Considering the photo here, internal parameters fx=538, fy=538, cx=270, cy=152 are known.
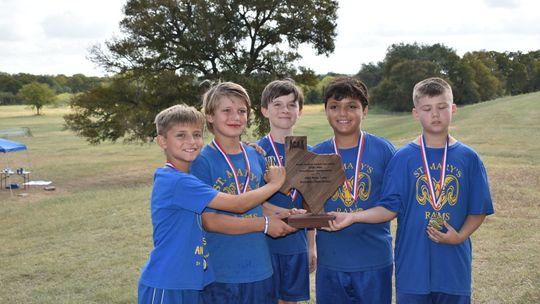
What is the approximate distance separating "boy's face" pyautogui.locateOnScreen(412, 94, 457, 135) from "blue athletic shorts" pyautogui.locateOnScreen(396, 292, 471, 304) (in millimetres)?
1079

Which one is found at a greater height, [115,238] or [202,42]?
[202,42]

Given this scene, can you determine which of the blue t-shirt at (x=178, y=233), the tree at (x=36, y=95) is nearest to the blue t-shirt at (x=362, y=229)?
the blue t-shirt at (x=178, y=233)

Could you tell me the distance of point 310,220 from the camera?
359cm

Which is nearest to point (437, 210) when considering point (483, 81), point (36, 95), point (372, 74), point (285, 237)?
point (285, 237)

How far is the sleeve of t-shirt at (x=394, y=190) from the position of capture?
3609 mm

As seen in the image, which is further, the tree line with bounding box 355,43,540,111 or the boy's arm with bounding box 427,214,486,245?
the tree line with bounding box 355,43,540,111

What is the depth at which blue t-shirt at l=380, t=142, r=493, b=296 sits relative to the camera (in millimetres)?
3521

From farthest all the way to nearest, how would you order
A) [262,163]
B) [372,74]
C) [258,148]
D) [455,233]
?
[372,74] → [258,148] → [262,163] → [455,233]

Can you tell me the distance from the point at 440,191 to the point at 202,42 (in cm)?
2075

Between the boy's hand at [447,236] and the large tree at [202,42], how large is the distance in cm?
1888

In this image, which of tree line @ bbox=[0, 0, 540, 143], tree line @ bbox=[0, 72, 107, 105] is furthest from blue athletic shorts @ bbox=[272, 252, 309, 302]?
tree line @ bbox=[0, 72, 107, 105]

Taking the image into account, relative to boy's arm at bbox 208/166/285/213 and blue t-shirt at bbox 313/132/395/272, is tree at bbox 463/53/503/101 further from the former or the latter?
boy's arm at bbox 208/166/285/213

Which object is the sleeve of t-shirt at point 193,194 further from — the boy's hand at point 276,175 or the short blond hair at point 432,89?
the short blond hair at point 432,89

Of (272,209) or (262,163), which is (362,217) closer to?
(272,209)
